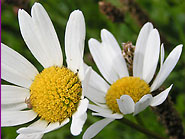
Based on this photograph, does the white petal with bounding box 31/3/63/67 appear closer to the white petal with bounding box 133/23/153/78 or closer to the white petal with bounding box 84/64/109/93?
the white petal with bounding box 84/64/109/93

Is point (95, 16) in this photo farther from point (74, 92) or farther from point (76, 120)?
point (76, 120)

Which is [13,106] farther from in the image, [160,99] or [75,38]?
[160,99]

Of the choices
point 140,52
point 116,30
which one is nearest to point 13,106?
point 140,52

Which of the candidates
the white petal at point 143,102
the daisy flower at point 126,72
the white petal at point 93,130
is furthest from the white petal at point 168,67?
the white petal at point 93,130

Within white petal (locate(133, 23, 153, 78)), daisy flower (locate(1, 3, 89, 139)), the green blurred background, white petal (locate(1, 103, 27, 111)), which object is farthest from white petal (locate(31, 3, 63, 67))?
the green blurred background

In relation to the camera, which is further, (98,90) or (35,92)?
(98,90)

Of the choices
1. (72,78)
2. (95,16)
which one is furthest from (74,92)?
(95,16)
